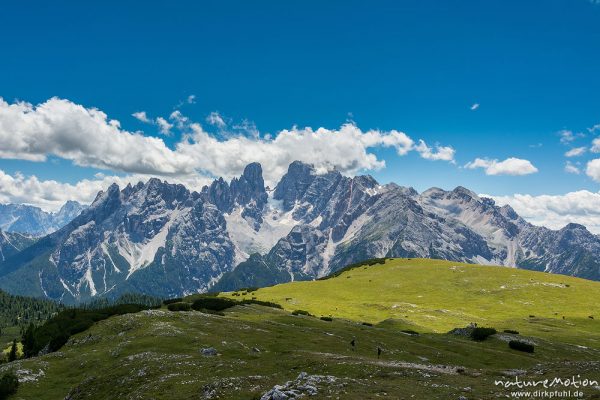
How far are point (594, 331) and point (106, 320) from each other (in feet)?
278

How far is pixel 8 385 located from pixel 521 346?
59.2m

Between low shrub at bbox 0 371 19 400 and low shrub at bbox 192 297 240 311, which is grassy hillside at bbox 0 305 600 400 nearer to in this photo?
low shrub at bbox 0 371 19 400

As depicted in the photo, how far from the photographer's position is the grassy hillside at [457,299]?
3445 inches

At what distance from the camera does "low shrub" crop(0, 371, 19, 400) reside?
4006 cm

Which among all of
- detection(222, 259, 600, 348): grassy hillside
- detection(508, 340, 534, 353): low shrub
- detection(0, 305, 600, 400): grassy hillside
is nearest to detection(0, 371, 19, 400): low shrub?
detection(0, 305, 600, 400): grassy hillside

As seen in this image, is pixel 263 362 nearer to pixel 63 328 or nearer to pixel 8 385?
pixel 8 385

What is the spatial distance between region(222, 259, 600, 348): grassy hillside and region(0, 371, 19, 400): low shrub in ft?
196

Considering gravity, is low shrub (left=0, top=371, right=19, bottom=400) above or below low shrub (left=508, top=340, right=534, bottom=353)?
below

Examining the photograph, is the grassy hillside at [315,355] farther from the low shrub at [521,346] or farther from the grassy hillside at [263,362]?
the low shrub at [521,346]

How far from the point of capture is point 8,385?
40750 mm

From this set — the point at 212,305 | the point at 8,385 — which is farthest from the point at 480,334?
the point at 8,385

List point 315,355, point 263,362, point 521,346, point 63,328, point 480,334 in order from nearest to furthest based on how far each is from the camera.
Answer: point 263,362 → point 315,355 → point 521,346 → point 480,334 → point 63,328

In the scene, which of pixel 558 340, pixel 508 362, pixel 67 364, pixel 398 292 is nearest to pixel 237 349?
pixel 67 364

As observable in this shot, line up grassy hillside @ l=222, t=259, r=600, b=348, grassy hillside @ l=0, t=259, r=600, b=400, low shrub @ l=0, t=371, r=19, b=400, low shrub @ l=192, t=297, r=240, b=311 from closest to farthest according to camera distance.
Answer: grassy hillside @ l=0, t=259, r=600, b=400 < low shrub @ l=0, t=371, r=19, b=400 < low shrub @ l=192, t=297, r=240, b=311 < grassy hillside @ l=222, t=259, r=600, b=348
